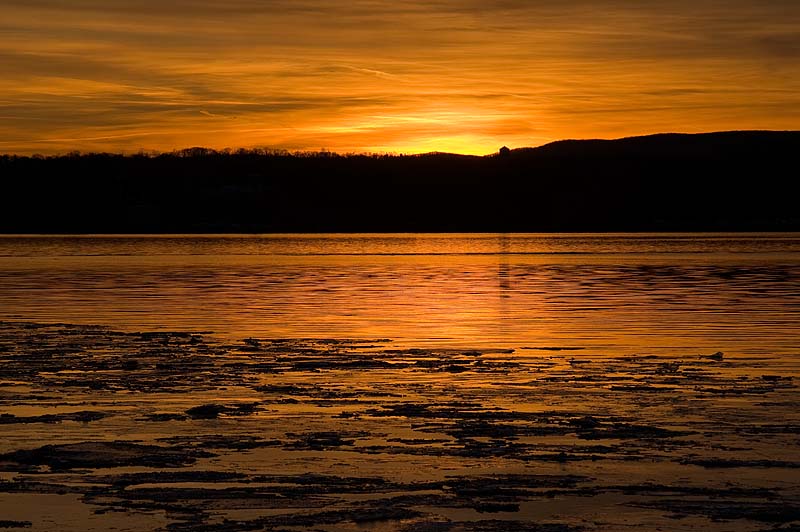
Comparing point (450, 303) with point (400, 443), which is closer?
point (400, 443)

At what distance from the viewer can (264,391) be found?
18.5m

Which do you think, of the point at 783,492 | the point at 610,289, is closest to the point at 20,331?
the point at 783,492

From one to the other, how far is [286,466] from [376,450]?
4.08 ft

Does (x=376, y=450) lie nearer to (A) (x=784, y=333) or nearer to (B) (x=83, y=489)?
(B) (x=83, y=489)

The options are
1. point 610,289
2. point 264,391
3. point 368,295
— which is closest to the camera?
point 264,391

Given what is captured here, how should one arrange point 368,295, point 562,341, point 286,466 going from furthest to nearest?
point 368,295 → point 562,341 → point 286,466

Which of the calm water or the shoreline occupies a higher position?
the shoreline

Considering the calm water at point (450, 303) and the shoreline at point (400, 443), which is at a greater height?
the shoreline at point (400, 443)

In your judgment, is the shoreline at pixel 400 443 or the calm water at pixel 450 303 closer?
the shoreline at pixel 400 443

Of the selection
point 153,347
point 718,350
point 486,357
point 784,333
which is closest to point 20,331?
point 153,347

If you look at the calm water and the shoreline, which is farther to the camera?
the calm water

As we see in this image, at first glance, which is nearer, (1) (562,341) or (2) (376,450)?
(2) (376,450)

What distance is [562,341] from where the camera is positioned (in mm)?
26891

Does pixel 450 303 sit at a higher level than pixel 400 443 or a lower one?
lower
